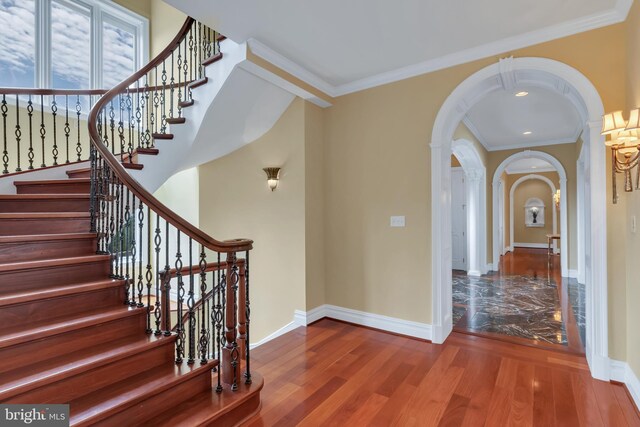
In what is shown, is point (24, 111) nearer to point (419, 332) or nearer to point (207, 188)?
point (207, 188)

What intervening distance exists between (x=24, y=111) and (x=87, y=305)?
165 inches

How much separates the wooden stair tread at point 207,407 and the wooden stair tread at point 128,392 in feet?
0.50

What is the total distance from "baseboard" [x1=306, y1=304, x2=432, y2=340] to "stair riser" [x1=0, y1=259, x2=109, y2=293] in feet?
7.22

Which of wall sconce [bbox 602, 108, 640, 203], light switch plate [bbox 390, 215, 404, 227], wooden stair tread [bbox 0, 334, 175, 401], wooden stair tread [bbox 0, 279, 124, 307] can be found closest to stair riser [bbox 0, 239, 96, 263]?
wooden stair tread [bbox 0, 279, 124, 307]

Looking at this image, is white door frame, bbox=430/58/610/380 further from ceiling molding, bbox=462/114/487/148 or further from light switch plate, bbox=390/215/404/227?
ceiling molding, bbox=462/114/487/148

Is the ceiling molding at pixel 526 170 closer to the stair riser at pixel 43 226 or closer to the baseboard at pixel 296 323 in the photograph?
the baseboard at pixel 296 323

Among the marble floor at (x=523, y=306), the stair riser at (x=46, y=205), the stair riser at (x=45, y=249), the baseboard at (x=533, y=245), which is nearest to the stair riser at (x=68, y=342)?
the stair riser at (x=45, y=249)

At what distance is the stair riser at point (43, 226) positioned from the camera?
2617mm

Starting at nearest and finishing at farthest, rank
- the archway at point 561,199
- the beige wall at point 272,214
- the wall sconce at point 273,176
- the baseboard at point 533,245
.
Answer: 1. the beige wall at point 272,214
2. the wall sconce at point 273,176
3. the archway at point 561,199
4. the baseboard at point 533,245

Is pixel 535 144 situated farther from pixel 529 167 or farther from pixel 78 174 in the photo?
pixel 78 174

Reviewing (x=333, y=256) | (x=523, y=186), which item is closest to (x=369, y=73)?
(x=333, y=256)

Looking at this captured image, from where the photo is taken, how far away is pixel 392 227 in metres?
3.58

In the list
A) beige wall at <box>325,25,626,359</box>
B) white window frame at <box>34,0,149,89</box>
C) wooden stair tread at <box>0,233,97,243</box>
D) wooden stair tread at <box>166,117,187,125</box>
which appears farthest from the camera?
white window frame at <box>34,0,149,89</box>

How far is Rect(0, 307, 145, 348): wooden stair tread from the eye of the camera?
1.75 meters
